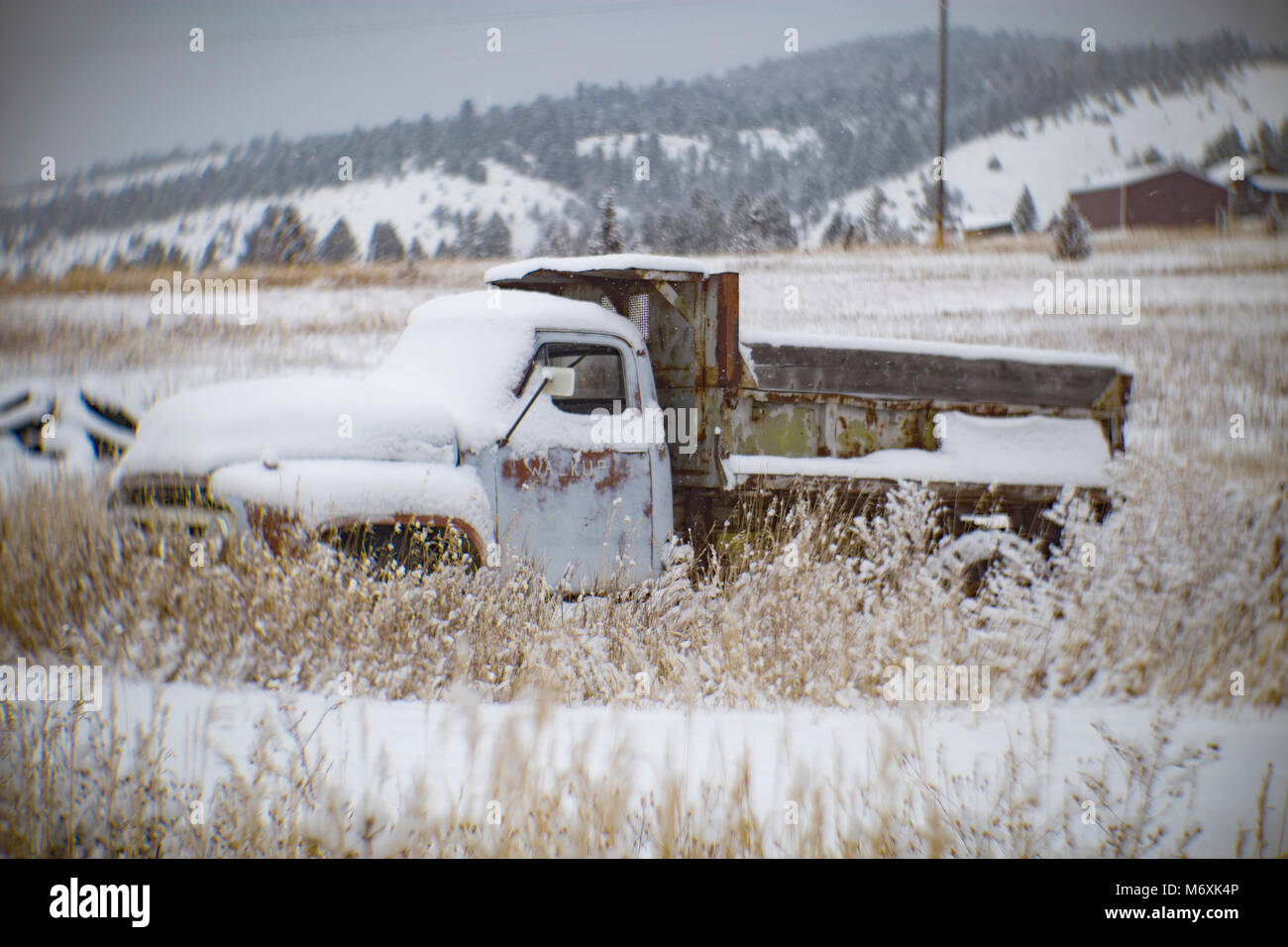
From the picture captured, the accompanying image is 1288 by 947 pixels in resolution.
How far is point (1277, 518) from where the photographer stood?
5598mm

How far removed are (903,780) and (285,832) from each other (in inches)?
75.0

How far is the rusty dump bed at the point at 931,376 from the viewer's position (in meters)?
5.49

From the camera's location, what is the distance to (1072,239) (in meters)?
29.4

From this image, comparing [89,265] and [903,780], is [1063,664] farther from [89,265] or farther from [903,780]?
[89,265]

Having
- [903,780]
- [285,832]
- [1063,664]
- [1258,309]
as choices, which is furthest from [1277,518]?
[1258,309]

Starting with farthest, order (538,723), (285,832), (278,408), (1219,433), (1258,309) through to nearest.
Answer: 1. (1258,309)
2. (1219,433)
3. (278,408)
4. (285,832)
5. (538,723)

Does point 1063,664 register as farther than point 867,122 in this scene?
No

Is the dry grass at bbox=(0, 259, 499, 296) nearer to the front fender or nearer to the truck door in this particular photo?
the truck door

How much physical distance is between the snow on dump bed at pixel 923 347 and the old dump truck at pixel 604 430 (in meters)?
0.02

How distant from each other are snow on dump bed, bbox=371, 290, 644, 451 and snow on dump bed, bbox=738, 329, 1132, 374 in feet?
2.69

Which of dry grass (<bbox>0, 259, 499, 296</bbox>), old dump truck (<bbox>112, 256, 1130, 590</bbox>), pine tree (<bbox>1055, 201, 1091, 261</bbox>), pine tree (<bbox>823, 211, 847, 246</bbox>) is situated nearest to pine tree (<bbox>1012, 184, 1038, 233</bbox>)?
pine tree (<bbox>823, 211, 847, 246</bbox>)

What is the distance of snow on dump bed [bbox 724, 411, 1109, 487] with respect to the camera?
17.8 feet

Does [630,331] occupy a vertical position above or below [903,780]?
above

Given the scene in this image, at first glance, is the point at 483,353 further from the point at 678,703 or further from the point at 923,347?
the point at 923,347
